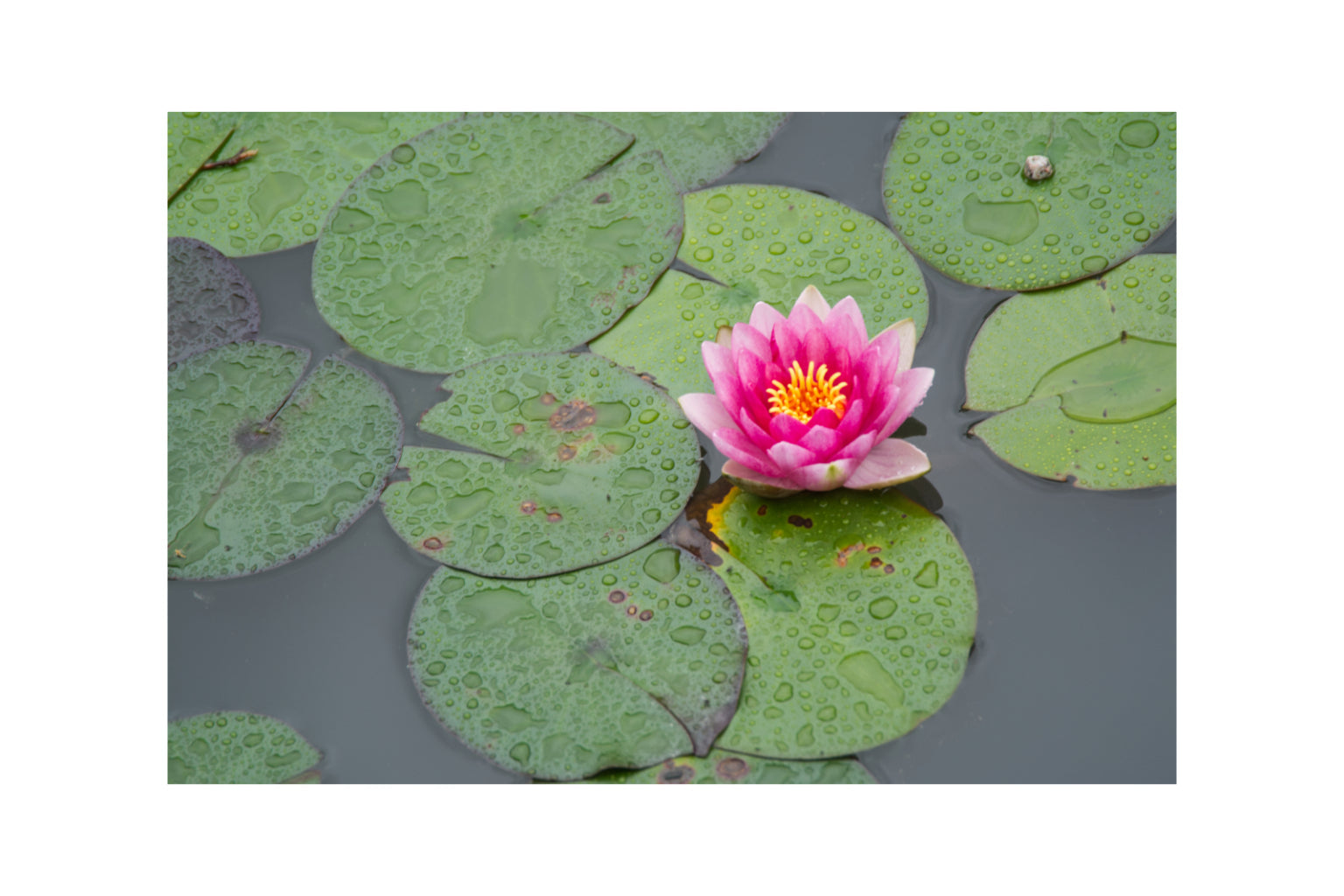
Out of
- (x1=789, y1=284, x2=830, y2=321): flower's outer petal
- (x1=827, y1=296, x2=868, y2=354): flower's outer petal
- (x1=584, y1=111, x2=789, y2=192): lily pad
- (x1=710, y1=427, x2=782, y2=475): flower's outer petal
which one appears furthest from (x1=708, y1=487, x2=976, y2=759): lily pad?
(x1=584, y1=111, x2=789, y2=192): lily pad

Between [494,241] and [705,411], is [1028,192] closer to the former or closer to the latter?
[705,411]

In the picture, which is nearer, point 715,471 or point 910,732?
point 910,732

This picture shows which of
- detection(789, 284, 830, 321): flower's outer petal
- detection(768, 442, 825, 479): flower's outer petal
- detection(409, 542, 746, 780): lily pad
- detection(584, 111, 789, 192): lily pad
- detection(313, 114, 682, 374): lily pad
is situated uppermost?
detection(584, 111, 789, 192): lily pad

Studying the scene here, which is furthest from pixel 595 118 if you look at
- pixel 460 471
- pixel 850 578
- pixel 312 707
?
pixel 312 707

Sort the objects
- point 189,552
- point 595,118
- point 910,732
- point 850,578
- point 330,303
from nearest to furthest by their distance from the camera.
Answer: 1. point 910,732
2. point 850,578
3. point 189,552
4. point 330,303
5. point 595,118

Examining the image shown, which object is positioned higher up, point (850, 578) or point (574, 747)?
point (850, 578)

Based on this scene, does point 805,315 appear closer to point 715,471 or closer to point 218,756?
point 715,471

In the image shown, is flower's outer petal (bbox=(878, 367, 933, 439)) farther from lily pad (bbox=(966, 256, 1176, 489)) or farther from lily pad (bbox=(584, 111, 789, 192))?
lily pad (bbox=(584, 111, 789, 192))
